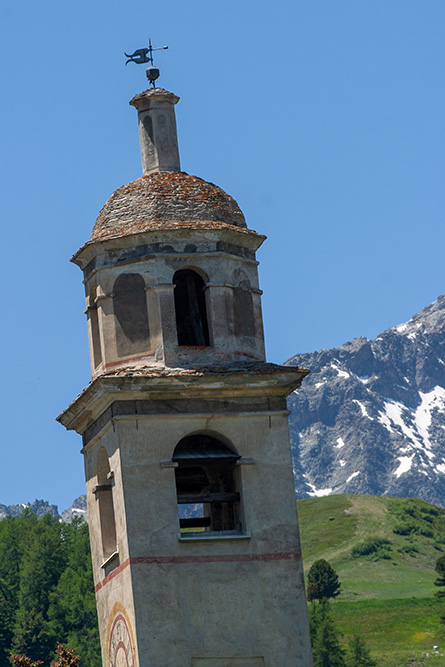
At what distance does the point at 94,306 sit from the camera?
2738 cm

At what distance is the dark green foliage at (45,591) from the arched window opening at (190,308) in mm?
84040

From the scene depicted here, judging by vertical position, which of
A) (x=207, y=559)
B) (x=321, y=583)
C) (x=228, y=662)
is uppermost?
(x=321, y=583)

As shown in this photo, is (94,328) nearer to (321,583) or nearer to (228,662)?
(228,662)

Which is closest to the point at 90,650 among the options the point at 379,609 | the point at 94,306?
the point at 379,609

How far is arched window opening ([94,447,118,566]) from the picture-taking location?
86.6 ft

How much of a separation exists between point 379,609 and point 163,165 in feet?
447

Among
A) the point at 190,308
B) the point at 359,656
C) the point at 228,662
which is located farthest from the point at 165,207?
the point at 359,656

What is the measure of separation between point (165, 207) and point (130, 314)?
213 centimetres

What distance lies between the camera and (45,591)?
397ft

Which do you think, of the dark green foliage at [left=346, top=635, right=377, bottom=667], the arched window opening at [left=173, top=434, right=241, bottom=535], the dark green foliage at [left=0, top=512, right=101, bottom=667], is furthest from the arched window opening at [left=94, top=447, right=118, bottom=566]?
the dark green foliage at [left=346, top=635, right=377, bottom=667]

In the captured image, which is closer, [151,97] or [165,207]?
[165,207]

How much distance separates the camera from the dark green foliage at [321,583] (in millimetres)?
168000

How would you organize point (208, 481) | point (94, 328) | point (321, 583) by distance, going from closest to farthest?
point (208, 481) → point (94, 328) → point (321, 583)

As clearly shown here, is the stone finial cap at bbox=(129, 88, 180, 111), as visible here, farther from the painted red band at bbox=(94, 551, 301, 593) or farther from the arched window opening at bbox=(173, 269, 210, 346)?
the painted red band at bbox=(94, 551, 301, 593)
